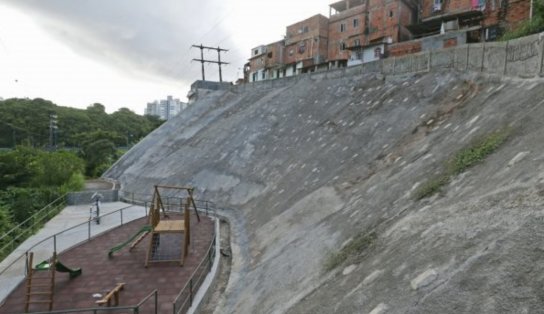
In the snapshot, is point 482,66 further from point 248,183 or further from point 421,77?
point 248,183

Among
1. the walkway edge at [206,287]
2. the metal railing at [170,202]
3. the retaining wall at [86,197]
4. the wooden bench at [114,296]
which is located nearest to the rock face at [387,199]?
the walkway edge at [206,287]

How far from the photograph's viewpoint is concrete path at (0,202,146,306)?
11337mm

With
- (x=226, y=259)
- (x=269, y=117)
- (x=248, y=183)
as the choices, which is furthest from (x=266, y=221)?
(x=269, y=117)

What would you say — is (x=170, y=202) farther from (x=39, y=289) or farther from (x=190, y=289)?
(x=190, y=289)

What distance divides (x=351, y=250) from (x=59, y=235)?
13.7 meters

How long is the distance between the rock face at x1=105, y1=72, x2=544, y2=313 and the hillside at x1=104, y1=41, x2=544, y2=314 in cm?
3

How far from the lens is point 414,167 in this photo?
32.1 ft

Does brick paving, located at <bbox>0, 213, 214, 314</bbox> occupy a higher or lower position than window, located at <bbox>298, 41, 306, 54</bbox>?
lower

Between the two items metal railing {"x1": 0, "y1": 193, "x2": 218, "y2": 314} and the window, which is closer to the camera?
metal railing {"x1": 0, "y1": 193, "x2": 218, "y2": 314}

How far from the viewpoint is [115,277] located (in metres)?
11.0

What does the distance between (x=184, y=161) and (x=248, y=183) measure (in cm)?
944

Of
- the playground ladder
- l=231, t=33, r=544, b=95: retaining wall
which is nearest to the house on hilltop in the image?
l=231, t=33, r=544, b=95: retaining wall

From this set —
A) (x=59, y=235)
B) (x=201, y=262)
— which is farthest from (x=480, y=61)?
(x=59, y=235)

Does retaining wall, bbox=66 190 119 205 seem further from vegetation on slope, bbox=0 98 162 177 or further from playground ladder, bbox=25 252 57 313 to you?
vegetation on slope, bbox=0 98 162 177
